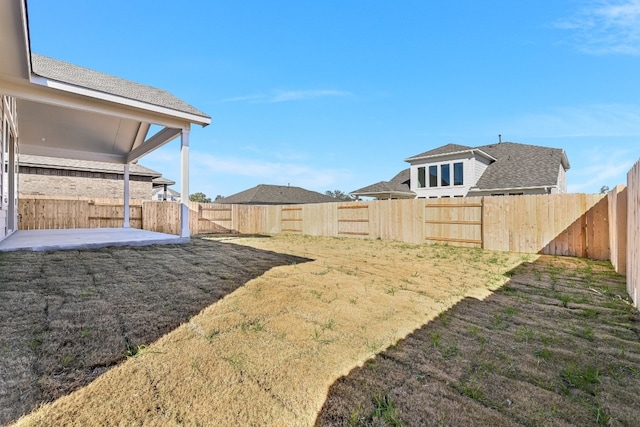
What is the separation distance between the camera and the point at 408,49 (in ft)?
38.0

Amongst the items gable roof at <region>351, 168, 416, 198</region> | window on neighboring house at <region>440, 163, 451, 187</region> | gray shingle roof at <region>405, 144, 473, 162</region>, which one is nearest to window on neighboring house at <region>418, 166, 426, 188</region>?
gable roof at <region>351, 168, 416, 198</region>

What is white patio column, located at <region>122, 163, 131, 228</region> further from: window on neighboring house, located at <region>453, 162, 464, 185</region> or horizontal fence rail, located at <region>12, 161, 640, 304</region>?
window on neighboring house, located at <region>453, 162, 464, 185</region>

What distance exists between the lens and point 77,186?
14578mm

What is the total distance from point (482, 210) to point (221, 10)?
966cm

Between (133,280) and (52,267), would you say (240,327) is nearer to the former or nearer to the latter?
(133,280)

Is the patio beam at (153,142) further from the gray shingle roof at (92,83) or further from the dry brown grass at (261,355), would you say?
the dry brown grass at (261,355)

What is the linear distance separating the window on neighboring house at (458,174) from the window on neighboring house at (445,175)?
11.2 inches

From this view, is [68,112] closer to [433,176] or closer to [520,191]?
[433,176]

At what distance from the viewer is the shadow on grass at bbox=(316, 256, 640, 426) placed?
4.83 feet

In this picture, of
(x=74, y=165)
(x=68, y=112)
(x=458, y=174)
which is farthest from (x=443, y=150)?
(x=74, y=165)

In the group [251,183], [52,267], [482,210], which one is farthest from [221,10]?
[251,183]

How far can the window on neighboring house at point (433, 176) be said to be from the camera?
17.4m

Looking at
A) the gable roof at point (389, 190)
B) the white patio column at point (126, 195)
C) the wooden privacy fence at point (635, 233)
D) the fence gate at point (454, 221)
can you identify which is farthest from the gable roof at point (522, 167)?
the white patio column at point (126, 195)

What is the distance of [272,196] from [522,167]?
1819 cm
